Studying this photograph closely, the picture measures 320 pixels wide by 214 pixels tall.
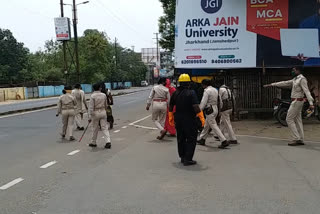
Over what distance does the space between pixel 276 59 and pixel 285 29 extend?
1.08 meters

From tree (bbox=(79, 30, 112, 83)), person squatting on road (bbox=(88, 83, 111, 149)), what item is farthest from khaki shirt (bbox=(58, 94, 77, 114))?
tree (bbox=(79, 30, 112, 83))

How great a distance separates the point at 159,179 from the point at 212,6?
353 inches

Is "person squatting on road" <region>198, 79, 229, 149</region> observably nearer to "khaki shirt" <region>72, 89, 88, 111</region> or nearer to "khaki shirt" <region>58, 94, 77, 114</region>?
"khaki shirt" <region>58, 94, 77, 114</region>

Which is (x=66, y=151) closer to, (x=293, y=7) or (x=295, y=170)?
(x=295, y=170)

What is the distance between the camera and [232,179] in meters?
6.16

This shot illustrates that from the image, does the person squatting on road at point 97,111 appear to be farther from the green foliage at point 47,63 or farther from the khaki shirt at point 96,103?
the green foliage at point 47,63

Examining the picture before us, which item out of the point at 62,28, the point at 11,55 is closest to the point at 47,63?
the point at 11,55

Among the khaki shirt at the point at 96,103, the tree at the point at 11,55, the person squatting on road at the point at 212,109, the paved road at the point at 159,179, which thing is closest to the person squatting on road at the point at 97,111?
the khaki shirt at the point at 96,103

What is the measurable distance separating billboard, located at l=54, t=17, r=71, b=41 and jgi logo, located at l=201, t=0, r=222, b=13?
2958 cm

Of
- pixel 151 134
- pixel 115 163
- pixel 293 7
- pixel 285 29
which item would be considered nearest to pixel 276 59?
pixel 285 29

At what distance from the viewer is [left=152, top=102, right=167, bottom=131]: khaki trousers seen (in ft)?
34.1

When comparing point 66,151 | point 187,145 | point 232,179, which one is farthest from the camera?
point 66,151

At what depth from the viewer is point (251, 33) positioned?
13391 millimetres

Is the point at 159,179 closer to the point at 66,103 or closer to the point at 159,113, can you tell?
the point at 159,113
